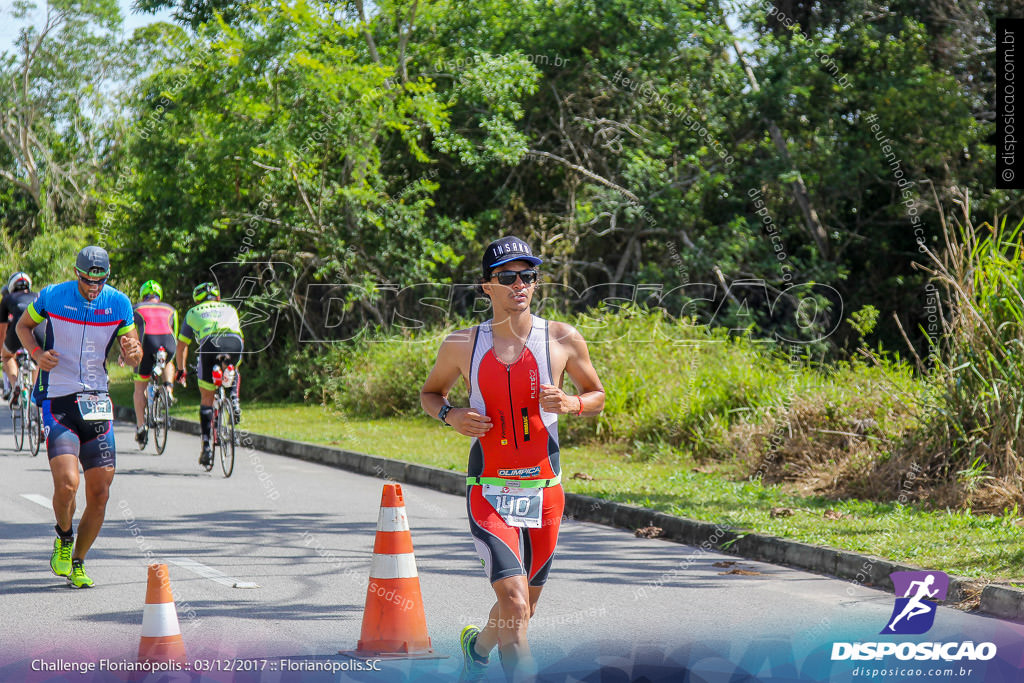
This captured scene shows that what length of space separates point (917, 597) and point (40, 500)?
7467 millimetres

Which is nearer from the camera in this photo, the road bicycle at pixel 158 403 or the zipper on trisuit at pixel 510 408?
the zipper on trisuit at pixel 510 408

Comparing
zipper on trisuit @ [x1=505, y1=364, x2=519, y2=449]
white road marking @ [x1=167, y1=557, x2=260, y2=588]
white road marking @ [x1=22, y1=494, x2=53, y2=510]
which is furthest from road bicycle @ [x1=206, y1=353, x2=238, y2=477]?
zipper on trisuit @ [x1=505, y1=364, x2=519, y2=449]

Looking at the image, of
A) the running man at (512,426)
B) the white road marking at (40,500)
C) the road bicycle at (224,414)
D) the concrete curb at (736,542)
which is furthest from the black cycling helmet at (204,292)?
the running man at (512,426)

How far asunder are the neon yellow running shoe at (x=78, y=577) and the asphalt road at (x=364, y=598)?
0.36 feet

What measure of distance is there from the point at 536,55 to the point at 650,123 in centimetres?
265

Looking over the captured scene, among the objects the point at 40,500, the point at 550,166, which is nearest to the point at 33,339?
the point at 40,500

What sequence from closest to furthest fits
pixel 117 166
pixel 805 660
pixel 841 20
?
1. pixel 805 660
2. pixel 841 20
3. pixel 117 166

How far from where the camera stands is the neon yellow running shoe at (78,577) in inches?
284

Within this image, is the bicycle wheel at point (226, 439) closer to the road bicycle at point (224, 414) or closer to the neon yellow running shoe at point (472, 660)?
the road bicycle at point (224, 414)

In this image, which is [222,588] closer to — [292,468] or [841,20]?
[292,468]

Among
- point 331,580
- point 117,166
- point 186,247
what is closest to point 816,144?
point 186,247

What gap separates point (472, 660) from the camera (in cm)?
478

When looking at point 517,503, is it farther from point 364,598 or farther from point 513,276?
point 364,598

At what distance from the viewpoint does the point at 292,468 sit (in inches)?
549
